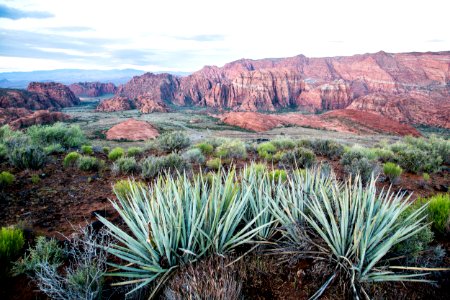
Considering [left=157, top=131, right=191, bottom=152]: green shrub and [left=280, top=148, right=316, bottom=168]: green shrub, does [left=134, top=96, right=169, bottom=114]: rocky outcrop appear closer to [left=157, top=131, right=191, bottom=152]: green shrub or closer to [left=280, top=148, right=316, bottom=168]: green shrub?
[left=157, top=131, right=191, bottom=152]: green shrub

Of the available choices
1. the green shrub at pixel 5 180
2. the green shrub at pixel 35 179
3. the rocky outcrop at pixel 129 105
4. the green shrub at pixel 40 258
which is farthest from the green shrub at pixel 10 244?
the rocky outcrop at pixel 129 105

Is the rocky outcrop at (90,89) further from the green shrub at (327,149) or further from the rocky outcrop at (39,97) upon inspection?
the green shrub at (327,149)

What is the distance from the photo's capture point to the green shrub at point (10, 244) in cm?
288

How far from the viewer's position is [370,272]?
7.24ft

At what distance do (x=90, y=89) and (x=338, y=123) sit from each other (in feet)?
412

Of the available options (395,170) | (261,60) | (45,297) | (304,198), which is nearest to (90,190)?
(45,297)

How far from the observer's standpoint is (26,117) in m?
39.6

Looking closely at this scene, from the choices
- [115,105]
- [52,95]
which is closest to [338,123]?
[115,105]

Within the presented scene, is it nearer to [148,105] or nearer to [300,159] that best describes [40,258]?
[300,159]

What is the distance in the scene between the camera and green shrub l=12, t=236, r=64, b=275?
2.69 meters

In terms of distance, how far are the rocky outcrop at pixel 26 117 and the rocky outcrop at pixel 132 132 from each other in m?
15.1


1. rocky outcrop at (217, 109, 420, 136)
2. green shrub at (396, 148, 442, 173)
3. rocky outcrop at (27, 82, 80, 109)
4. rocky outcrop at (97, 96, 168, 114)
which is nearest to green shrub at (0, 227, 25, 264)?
green shrub at (396, 148, 442, 173)

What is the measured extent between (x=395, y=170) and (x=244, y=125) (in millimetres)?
40959

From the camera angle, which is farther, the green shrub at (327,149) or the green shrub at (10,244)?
the green shrub at (327,149)
